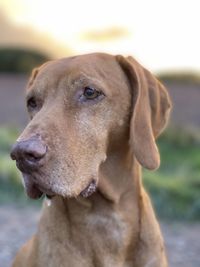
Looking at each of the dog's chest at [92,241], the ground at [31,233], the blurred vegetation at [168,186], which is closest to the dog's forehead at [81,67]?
the dog's chest at [92,241]

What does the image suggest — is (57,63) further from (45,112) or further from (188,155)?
(188,155)

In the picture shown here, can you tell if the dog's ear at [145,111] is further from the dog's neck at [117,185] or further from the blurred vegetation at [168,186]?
the blurred vegetation at [168,186]

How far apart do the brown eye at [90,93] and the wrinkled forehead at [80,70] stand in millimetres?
80

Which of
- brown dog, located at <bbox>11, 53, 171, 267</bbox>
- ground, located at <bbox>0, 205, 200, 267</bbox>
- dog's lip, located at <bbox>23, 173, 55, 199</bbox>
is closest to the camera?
dog's lip, located at <bbox>23, 173, 55, 199</bbox>

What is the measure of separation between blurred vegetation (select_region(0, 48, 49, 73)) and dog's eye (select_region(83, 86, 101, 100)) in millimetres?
11670

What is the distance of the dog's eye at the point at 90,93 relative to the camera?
4.97m

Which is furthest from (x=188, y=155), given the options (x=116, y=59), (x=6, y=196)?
(x=116, y=59)

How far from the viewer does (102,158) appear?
16.3ft

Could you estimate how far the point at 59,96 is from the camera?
5.00m

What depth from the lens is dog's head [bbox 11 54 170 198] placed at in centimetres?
455

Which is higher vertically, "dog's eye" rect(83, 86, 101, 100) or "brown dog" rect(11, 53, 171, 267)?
"dog's eye" rect(83, 86, 101, 100)

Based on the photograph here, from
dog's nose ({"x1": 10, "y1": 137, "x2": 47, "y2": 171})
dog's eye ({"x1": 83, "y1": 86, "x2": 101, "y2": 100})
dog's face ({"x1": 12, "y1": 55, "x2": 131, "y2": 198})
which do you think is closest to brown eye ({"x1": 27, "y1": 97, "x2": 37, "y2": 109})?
dog's face ({"x1": 12, "y1": 55, "x2": 131, "y2": 198})

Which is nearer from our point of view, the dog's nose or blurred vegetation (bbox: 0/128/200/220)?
the dog's nose

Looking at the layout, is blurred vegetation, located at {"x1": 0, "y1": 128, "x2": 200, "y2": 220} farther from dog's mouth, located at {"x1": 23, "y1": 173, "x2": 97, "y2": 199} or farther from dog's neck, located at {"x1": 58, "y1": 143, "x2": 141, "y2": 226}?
dog's mouth, located at {"x1": 23, "y1": 173, "x2": 97, "y2": 199}
